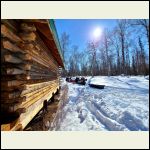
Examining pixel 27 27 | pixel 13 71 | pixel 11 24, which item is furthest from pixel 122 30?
pixel 13 71

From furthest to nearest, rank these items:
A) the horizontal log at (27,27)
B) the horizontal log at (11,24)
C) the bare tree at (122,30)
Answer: the bare tree at (122,30), the horizontal log at (27,27), the horizontal log at (11,24)

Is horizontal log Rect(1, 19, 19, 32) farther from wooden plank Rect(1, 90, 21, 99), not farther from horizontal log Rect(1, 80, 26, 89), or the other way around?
wooden plank Rect(1, 90, 21, 99)

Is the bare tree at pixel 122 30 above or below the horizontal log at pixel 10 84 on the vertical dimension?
above

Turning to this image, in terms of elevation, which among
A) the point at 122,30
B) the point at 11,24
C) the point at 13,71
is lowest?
the point at 13,71

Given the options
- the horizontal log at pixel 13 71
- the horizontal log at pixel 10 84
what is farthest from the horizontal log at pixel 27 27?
the horizontal log at pixel 10 84

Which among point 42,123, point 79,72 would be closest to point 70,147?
point 42,123

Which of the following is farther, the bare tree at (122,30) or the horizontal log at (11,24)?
the bare tree at (122,30)

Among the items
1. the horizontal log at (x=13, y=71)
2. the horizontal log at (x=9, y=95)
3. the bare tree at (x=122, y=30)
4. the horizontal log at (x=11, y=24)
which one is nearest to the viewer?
the horizontal log at (x=11, y=24)

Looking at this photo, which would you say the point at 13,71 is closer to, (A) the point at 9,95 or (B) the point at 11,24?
(A) the point at 9,95

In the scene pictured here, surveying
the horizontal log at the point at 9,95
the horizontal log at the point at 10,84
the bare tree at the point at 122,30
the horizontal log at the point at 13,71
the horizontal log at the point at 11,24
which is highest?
the bare tree at the point at 122,30

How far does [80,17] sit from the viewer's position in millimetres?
3471

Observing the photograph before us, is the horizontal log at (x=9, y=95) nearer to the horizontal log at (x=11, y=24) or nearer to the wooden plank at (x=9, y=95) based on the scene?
the wooden plank at (x=9, y=95)

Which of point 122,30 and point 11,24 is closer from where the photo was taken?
point 11,24

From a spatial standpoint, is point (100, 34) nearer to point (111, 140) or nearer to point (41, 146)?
point (111, 140)
